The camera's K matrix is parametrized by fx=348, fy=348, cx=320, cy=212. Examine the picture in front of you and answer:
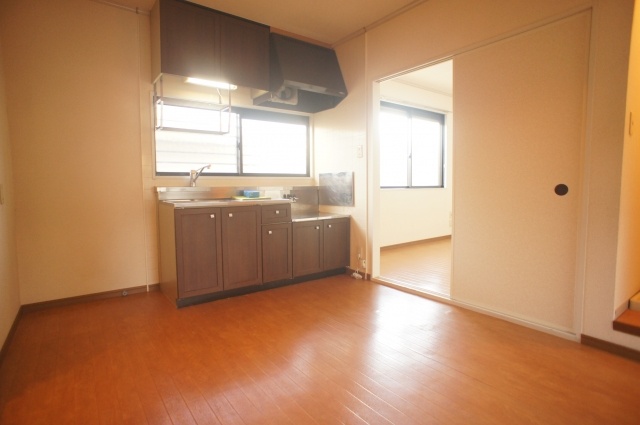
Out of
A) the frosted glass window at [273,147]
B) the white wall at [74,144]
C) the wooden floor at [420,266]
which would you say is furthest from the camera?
the frosted glass window at [273,147]

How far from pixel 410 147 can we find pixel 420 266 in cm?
255

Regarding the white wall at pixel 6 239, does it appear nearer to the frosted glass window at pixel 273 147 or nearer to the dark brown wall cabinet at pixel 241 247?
the dark brown wall cabinet at pixel 241 247

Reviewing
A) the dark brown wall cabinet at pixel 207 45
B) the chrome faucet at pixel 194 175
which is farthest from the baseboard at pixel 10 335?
the dark brown wall cabinet at pixel 207 45

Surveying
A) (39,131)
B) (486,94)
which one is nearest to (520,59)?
(486,94)

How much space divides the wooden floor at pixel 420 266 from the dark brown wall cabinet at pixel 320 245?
0.60 meters

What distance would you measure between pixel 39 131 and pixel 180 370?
2.63m

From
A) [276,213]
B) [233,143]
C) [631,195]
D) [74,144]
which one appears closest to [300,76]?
[233,143]

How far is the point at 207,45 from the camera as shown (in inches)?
136

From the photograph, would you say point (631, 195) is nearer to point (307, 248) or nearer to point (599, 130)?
point (599, 130)

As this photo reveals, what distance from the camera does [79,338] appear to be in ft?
8.63

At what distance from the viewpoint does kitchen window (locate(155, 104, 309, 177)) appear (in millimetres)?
3842

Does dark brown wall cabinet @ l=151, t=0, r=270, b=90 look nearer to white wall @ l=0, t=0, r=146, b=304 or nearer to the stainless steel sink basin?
white wall @ l=0, t=0, r=146, b=304

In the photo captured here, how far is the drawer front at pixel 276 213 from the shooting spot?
3748 millimetres

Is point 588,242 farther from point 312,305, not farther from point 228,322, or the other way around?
point 228,322
